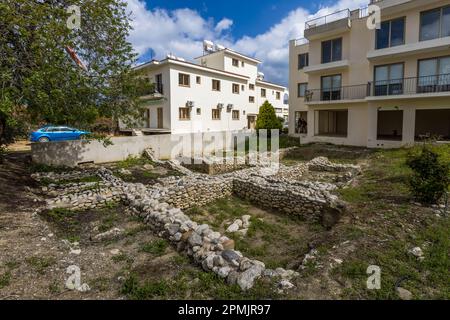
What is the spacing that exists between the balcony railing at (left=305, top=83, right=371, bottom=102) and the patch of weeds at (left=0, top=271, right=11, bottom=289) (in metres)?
22.6

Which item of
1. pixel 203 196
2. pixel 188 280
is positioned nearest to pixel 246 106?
pixel 203 196

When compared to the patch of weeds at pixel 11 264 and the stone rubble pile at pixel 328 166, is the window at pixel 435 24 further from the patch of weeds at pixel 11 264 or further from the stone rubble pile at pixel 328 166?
the patch of weeds at pixel 11 264

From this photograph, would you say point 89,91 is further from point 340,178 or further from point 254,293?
point 340,178

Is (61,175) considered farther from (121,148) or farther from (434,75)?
(434,75)

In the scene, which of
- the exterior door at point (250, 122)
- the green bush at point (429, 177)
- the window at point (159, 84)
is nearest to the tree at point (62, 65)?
the window at point (159, 84)

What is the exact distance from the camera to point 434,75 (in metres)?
17.1

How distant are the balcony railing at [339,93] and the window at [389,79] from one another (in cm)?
77

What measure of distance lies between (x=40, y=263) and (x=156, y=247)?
221 centimetres

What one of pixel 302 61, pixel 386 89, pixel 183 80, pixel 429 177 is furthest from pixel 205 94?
pixel 429 177

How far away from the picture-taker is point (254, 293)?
397 centimetres

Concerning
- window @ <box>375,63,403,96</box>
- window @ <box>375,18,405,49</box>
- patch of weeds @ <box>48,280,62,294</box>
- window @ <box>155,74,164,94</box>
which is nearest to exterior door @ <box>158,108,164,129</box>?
window @ <box>155,74,164,94</box>

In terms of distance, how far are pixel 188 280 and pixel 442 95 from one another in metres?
19.9

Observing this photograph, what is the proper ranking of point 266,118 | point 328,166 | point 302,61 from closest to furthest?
point 328,166
point 266,118
point 302,61

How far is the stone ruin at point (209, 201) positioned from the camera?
4.71 meters
